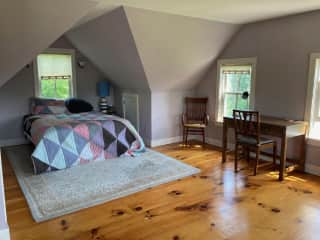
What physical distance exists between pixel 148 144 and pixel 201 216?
2708mm

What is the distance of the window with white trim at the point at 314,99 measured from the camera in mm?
3650

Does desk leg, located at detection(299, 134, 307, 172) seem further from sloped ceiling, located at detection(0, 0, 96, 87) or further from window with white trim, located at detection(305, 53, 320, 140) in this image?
sloped ceiling, located at detection(0, 0, 96, 87)

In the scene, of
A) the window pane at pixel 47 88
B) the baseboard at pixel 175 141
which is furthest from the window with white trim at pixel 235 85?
the window pane at pixel 47 88

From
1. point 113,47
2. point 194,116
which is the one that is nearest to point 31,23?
point 113,47

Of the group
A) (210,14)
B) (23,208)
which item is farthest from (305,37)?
(23,208)

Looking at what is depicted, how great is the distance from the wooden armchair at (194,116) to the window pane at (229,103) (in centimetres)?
38

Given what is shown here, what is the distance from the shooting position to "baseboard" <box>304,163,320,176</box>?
3725 millimetres

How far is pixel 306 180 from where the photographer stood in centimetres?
354

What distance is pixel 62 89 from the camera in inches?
227

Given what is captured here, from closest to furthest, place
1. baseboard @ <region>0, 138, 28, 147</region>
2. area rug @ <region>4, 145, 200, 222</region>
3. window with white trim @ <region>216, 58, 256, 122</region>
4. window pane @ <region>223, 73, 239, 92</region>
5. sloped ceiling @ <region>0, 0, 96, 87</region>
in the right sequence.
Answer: sloped ceiling @ <region>0, 0, 96, 87</region>
area rug @ <region>4, 145, 200, 222</region>
window with white trim @ <region>216, 58, 256, 122</region>
window pane @ <region>223, 73, 239, 92</region>
baseboard @ <region>0, 138, 28, 147</region>

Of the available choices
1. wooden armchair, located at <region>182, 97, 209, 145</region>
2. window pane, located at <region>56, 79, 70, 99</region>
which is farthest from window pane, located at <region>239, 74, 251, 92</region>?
window pane, located at <region>56, 79, 70, 99</region>

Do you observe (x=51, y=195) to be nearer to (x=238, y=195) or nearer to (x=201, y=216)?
(x=201, y=216)

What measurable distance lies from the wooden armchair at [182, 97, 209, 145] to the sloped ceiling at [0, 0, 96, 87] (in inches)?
111

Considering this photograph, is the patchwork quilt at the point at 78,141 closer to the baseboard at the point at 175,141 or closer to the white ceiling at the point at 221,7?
the baseboard at the point at 175,141
